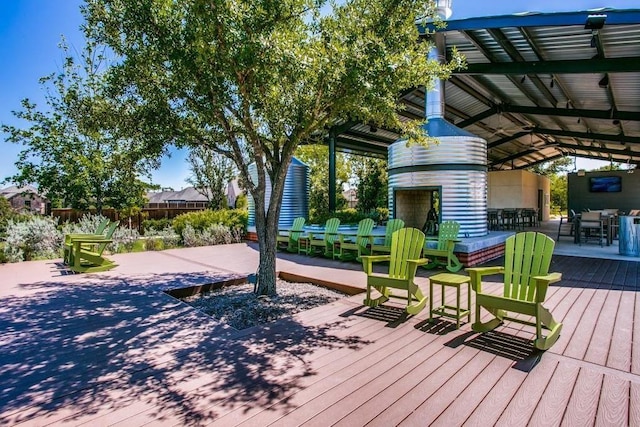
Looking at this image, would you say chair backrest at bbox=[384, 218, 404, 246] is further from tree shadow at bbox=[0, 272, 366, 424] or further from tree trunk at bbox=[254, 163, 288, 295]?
tree shadow at bbox=[0, 272, 366, 424]

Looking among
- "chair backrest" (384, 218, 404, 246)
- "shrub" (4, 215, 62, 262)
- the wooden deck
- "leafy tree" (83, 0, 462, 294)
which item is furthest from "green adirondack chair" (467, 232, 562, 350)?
"shrub" (4, 215, 62, 262)

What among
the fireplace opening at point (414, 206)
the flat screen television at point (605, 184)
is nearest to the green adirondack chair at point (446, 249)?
the fireplace opening at point (414, 206)

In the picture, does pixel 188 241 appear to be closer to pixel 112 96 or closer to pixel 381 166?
pixel 112 96

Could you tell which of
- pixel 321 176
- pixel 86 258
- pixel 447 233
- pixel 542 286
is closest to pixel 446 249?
pixel 447 233

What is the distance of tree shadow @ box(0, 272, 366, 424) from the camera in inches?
84.4

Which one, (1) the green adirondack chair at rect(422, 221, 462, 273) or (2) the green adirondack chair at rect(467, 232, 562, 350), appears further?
(1) the green adirondack chair at rect(422, 221, 462, 273)

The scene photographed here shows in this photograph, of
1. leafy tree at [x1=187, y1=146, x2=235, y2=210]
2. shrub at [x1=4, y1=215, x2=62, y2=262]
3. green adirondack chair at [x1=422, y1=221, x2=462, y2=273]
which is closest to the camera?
green adirondack chair at [x1=422, y1=221, x2=462, y2=273]

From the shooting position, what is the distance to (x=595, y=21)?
17.2 feet

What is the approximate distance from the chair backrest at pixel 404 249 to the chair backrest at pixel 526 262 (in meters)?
0.97

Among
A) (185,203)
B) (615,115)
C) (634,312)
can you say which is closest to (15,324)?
(634,312)

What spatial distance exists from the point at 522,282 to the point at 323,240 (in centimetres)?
532

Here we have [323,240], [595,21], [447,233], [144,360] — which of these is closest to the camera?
[144,360]

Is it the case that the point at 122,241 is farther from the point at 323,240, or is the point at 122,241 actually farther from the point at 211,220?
the point at 323,240

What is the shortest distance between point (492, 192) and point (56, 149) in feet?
60.4
